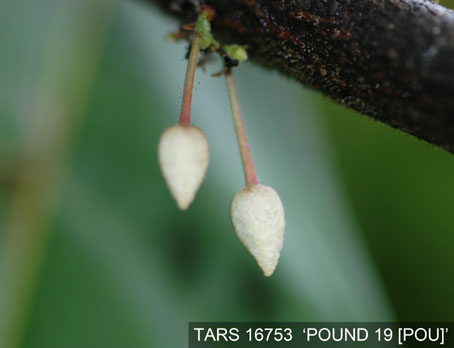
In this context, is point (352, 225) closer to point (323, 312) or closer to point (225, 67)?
point (323, 312)

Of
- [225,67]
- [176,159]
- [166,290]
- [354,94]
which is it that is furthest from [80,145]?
[354,94]

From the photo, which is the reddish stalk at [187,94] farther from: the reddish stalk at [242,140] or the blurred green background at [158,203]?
the blurred green background at [158,203]

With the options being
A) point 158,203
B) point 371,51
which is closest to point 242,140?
point 371,51

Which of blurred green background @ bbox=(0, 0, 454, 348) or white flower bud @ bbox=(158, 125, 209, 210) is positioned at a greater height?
blurred green background @ bbox=(0, 0, 454, 348)

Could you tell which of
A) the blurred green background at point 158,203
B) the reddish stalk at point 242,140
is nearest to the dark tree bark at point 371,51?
the reddish stalk at point 242,140

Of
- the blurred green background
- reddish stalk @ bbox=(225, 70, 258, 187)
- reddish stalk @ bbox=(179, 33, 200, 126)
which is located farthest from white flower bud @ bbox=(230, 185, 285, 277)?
the blurred green background

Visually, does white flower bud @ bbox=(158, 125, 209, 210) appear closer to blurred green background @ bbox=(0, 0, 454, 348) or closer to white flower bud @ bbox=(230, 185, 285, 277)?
white flower bud @ bbox=(230, 185, 285, 277)
